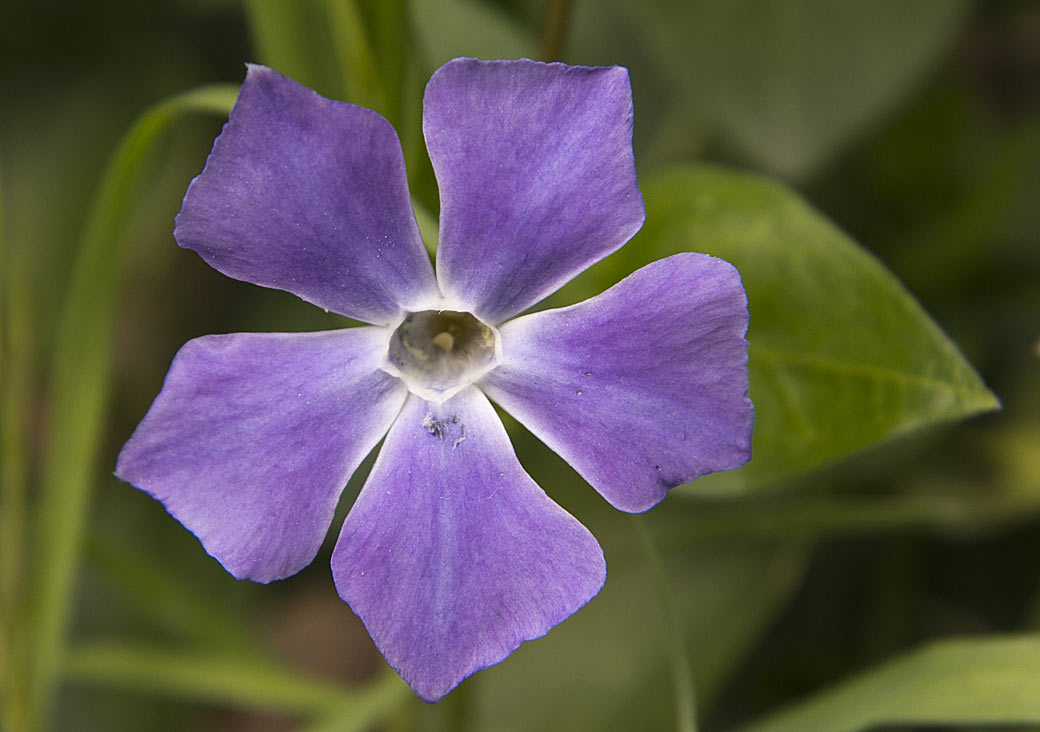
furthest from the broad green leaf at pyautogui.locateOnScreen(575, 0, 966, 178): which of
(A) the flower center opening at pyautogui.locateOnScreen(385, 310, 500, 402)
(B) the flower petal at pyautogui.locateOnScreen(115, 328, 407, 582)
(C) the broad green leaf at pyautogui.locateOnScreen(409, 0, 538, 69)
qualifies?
(B) the flower petal at pyautogui.locateOnScreen(115, 328, 407, 582)

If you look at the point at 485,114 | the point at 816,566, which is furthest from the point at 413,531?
the point at 816,566

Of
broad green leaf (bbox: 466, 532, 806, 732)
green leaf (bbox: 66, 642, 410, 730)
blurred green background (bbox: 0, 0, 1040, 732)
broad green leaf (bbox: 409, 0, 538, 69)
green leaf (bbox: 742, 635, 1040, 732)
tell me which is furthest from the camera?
broad green leaf (bbox: 466, 532, 806, 732)

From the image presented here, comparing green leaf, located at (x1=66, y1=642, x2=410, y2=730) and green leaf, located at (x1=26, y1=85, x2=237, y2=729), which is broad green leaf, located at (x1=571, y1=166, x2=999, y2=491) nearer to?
green leaf, located at (x1=26, y1=85, x2=237, y2=729)

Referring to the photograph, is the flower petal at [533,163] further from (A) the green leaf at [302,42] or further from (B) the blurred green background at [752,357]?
(A) the green leaf at [302,42]

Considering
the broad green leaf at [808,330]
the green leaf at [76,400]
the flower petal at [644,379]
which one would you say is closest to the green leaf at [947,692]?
the broad green leaf at [808,330]

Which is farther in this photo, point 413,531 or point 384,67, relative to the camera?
point 384,67

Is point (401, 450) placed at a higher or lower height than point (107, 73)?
higher

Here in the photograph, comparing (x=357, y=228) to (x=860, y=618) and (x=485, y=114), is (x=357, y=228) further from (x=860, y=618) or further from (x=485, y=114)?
(x=860, y=618)
